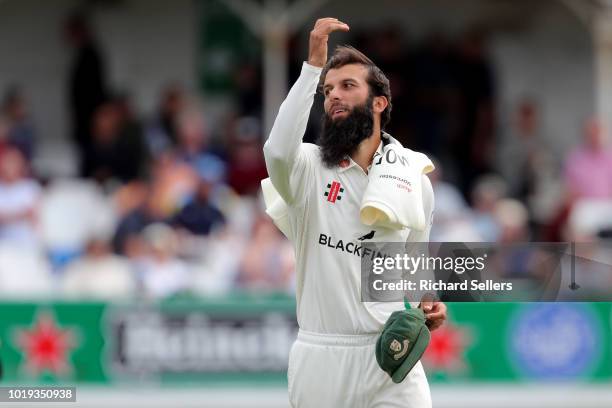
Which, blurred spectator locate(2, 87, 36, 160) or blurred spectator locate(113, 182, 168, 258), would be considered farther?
blurred spectator locate(2, 87, 36, 160)

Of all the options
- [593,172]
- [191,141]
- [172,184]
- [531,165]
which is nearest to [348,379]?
[172,184]

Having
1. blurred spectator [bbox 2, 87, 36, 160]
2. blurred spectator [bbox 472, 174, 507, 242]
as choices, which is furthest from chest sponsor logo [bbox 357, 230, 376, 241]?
blurred spectator [bbox 2, 87, 36, 160]

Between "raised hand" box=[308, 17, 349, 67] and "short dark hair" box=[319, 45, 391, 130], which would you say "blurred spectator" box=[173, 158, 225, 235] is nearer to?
"short dark hair" box=[319, 45, 391, 130]

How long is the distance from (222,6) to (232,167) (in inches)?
120

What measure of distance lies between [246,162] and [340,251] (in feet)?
32.1

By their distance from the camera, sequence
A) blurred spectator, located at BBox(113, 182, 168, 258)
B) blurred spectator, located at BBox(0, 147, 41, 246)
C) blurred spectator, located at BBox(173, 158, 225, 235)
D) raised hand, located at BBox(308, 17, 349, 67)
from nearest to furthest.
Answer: raised hand, located at BBox(308, 17, 349, 67), blurred spectator, located at BBox(113, 182, 168, 258), blurred spectator, located at BBox(173, 158, 225, 235), blurred spectator, located at BBox(0, 147, 41, 246)

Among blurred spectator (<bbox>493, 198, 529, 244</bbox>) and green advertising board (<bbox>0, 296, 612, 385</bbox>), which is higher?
blurred spectator (<bbox>493, 198, 529, 244</bbox>)

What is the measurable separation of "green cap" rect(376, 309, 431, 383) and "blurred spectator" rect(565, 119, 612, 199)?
10088mm

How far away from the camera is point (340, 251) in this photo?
21.4ft

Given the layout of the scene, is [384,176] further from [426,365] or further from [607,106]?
[607,106]

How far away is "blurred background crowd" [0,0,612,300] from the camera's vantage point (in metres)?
14.3

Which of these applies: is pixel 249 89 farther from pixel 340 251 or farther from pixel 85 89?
pixel 340 251

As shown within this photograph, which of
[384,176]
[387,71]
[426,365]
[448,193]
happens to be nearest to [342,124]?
[384,176]

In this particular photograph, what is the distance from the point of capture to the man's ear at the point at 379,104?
6.61 m
